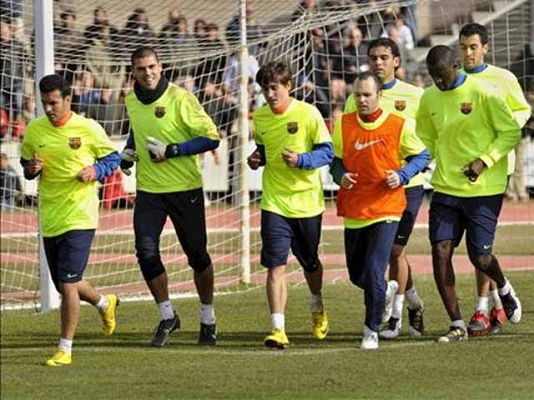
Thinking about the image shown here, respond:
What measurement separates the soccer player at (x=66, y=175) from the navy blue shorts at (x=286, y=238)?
1305 mm

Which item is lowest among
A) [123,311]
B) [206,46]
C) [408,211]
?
[123,311]

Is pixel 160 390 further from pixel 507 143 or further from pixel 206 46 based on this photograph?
pixel 206 46

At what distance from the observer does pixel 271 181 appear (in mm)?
13570

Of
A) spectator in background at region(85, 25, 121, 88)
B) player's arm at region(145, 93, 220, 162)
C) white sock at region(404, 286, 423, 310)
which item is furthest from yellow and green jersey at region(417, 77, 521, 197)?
spectator in background at region(85, 25, 121, 88)

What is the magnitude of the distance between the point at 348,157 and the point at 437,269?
44.4 inches

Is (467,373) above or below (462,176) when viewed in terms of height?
below

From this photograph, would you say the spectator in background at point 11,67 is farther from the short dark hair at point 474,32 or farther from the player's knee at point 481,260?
the player's knee at point 481,260

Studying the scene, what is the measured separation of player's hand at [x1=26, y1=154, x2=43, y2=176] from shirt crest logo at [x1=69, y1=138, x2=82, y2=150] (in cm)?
24

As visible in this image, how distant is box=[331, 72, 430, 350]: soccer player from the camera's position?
42.7 feet

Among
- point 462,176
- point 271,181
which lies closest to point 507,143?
point 462,176

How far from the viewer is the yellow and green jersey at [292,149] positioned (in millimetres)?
13484

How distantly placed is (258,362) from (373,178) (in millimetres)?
1658

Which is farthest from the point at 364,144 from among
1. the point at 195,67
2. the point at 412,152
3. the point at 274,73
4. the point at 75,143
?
the point at 195,67

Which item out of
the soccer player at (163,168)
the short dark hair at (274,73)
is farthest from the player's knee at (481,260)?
the soccer player at (163,168)
